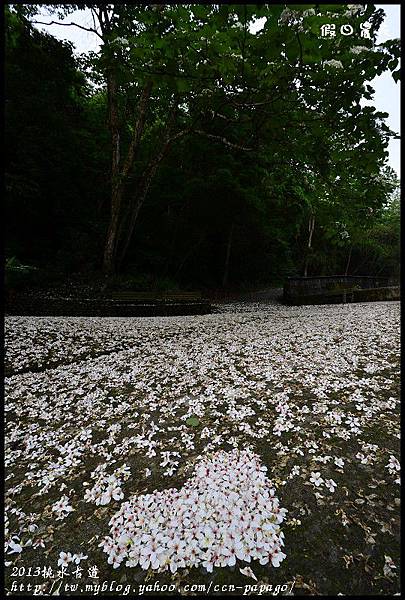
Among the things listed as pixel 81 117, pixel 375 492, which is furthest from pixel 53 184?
pixel 375 492

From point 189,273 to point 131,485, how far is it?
19142mm

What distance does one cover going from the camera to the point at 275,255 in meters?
24.3

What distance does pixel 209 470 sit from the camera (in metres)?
2.63

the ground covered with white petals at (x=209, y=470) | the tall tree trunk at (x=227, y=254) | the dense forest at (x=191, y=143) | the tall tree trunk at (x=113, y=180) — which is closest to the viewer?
the ground covered with white petals at (x=209, y=470)

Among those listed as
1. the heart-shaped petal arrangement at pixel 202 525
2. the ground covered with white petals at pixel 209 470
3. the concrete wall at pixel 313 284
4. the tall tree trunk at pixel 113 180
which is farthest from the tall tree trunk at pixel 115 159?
the heart-shaped petal arrangement at pixel 202 525

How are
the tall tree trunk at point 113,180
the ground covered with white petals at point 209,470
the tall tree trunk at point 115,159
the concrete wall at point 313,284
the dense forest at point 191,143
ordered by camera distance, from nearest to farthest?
1. the ground covered with white petals at point 209,470
2. the dense forest at point 191,143
3. the tall tree trunk at point 115,159
4. the tall tree trunk at point 113,180
5. the concrete wall at point 313,284

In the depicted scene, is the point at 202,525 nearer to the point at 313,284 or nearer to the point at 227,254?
the point at 313,284

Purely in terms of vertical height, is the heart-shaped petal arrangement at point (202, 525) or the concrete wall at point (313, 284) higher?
the concrete wall at point (313, 284)

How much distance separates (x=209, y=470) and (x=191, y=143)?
16098 millimetres

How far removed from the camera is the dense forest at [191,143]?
12.7ft

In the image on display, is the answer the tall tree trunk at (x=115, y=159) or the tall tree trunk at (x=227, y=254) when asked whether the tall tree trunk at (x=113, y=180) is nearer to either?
the tall tree trunk at (x=115, y=159)

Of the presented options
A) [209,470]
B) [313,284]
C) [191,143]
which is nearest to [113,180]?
[191,143]

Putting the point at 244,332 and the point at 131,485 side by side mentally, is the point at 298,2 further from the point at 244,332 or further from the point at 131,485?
the point at 244,332

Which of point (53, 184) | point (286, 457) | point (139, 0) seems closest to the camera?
point (286, 457)
